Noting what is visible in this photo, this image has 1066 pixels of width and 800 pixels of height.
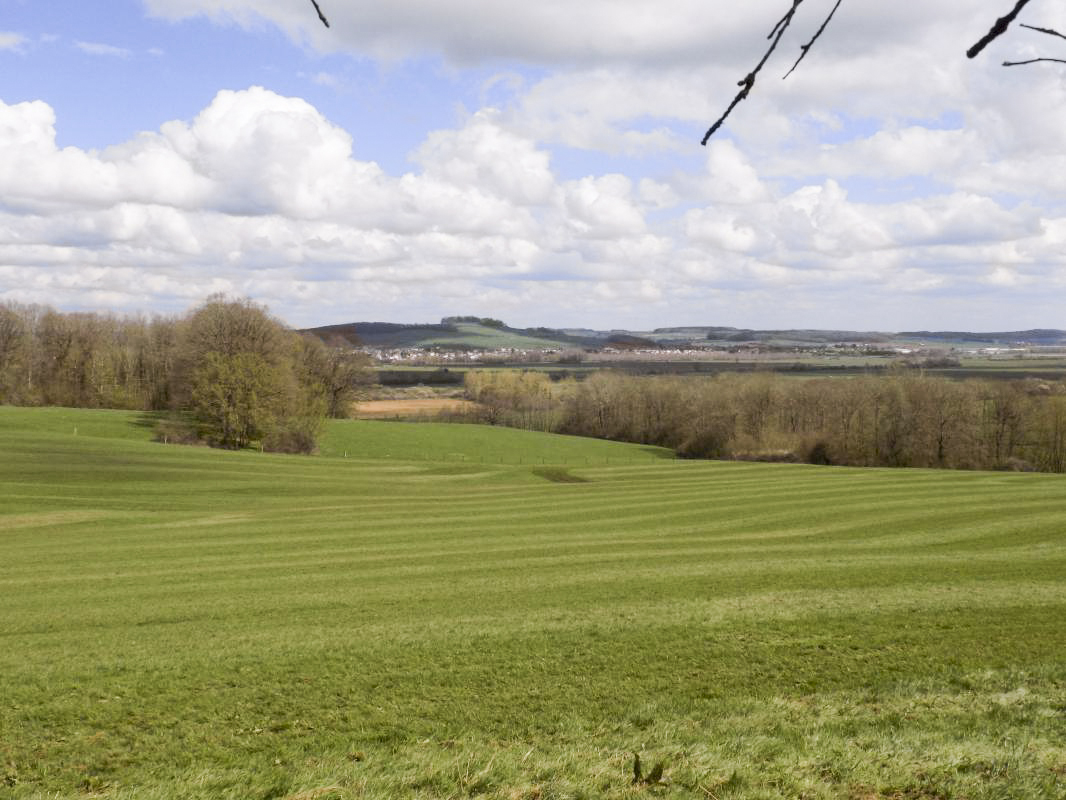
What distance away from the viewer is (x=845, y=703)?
28.3 feet

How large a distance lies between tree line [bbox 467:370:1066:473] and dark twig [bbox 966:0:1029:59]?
7207cm

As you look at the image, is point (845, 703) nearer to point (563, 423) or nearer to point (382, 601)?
point (382, 601)

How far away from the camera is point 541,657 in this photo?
10688mm

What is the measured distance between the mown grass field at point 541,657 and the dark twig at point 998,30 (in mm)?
4667

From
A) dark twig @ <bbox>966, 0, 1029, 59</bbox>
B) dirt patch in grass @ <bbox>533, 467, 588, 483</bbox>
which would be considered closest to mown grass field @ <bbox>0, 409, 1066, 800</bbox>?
dark twig @ <bbox>966, 0, 1029, 59</bbox>

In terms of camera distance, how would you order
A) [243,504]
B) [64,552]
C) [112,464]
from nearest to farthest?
[64,552] < [243,504] < [112,464]

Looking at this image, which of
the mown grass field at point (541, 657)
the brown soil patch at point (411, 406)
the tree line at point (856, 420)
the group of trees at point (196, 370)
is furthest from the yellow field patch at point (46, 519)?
the brown soil patch at point (411, 406)

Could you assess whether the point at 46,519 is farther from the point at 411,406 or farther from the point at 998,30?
the point at 411,406

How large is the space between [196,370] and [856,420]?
57.5m

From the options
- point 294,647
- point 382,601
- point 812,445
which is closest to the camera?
point 294,647

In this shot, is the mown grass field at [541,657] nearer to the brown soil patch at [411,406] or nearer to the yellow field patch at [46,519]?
the yellow field patch at [46,519]

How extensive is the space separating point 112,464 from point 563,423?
64554mm

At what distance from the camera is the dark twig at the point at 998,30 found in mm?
1812

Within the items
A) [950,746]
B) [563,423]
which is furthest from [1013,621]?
[563,423]
